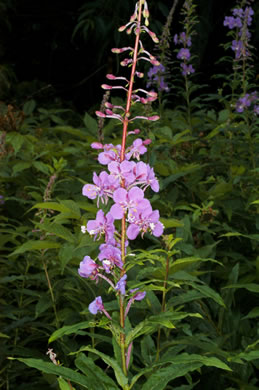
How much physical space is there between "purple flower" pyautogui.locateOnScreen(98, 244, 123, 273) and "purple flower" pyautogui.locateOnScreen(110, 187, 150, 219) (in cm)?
9

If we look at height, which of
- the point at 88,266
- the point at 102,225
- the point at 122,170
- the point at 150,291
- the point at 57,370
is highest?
the point at 122,170

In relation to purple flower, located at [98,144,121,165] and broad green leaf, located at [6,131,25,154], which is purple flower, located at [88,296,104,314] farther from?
broad green leaf, located at [6,131,25,154]

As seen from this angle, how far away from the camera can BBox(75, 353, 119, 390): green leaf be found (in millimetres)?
1393

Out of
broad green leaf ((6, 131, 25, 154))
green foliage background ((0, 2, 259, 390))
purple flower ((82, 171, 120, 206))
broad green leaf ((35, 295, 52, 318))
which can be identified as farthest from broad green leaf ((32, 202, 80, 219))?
broad green leaf ((6, 131, 25, 154))

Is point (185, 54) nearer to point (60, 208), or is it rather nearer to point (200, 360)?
point (60, 208)

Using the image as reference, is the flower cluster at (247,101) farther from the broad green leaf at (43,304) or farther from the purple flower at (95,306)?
the purple flower at (95,306)

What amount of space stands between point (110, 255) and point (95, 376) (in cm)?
35

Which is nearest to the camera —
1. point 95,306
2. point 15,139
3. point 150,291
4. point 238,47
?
point 95,306

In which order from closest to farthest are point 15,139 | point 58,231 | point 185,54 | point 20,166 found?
point 58,231 < point 20,166 < point 15,139 < point 185,54

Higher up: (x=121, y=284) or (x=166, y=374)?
(x=121, y=284)

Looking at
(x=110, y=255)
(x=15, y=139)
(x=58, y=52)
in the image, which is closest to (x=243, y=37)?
(x=15, y=139)

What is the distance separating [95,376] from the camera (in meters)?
1.42

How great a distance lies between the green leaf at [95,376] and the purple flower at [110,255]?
0.96ft

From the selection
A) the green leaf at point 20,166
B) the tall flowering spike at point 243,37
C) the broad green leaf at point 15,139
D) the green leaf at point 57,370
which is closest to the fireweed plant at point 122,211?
the green leaf at point 57,370
